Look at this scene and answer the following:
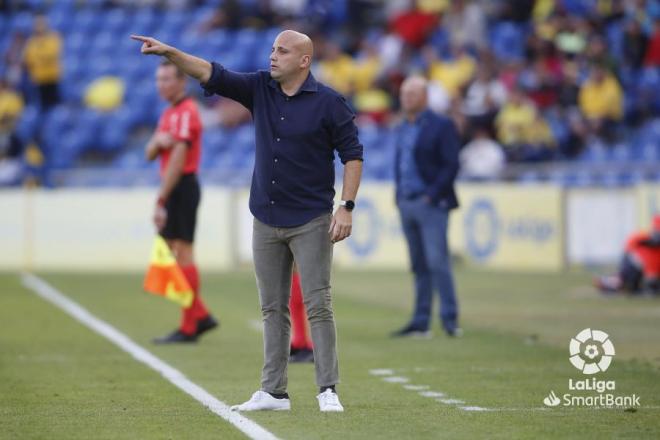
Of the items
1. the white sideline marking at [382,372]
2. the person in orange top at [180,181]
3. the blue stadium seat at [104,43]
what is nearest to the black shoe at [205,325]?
the person in orange top at [180,181]

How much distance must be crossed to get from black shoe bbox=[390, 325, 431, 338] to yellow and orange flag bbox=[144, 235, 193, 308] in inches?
79.3

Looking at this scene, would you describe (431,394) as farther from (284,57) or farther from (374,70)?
(374,70)

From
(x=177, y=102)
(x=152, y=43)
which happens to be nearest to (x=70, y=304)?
(x=177, y=102)

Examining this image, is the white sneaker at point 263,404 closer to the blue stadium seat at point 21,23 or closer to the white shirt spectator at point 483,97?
the white shirt spectator at point 483,97

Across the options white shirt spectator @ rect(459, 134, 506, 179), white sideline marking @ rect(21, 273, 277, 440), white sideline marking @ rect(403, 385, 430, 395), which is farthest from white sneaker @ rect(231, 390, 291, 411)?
white shirt spectator @ rect(459, 134, 506, 179)

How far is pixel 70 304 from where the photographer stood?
16453mm

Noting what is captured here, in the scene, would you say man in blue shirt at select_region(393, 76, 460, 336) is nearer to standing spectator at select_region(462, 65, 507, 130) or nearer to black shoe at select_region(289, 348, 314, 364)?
black shoe at select_region(289, 348, 314, 364)

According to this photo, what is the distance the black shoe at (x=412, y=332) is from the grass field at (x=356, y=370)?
0.15m

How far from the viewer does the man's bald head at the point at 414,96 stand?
13.3 metres

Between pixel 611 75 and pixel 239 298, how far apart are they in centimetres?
1098

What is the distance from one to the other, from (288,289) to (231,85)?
1257 mm

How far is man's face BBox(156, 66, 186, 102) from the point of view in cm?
1239

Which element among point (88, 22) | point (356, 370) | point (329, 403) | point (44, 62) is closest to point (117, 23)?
point (88, 22)

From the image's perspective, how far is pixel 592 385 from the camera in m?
9.41
